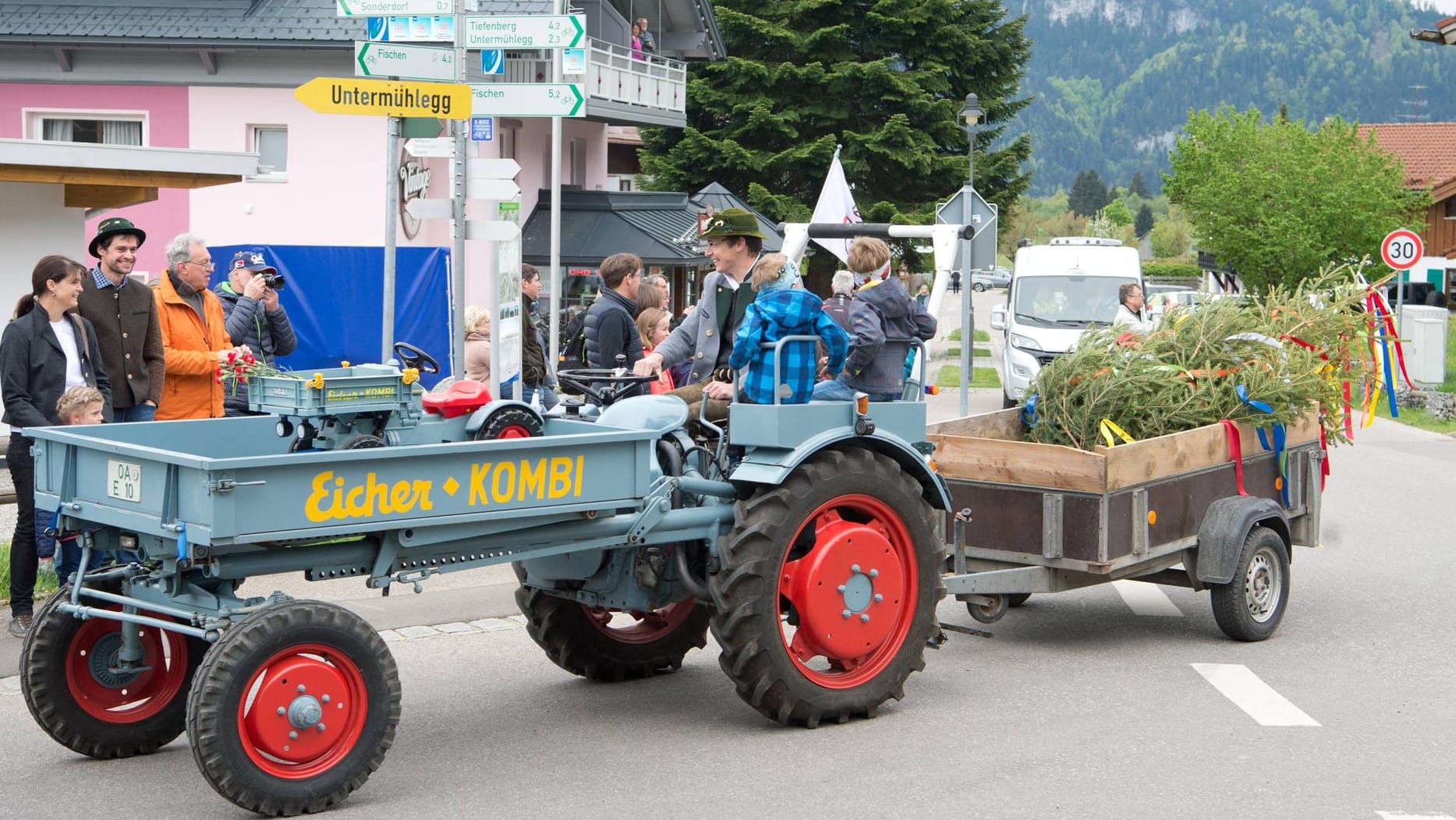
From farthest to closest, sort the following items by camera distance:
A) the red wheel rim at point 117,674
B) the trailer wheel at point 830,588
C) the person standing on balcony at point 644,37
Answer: the person standing on balcony at point 644,37, the trailer wheel at point 830,588, the red wheel rim at point 117,674

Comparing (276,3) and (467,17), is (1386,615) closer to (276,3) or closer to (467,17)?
(467,17)

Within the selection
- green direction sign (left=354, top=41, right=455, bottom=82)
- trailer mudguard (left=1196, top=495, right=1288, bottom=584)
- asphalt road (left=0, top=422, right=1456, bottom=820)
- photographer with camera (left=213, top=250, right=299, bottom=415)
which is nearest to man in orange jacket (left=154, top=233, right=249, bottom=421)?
photographer with camera (left=213, top=250, right=299, bottom=415)

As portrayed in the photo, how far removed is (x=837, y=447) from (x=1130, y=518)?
1800 mm

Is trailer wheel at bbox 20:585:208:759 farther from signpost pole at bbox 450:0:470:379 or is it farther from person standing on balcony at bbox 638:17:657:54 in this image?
person standing on balcony at bbox 638:17:657:54

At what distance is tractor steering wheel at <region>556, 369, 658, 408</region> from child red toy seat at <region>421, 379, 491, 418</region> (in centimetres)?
71

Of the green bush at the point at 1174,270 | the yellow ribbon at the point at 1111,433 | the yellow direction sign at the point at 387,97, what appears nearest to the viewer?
the yellow ribbon at the point at 1111,433

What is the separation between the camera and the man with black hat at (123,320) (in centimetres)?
824

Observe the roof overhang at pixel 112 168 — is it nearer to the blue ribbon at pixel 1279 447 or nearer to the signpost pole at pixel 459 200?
the signpost pole at pixel 459 200

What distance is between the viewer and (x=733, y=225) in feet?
26.2

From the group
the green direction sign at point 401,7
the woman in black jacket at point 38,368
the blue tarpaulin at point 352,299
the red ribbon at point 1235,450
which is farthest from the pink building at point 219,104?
the red ribbon at point 1235,450

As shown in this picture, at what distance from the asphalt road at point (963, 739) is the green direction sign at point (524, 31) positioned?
3.77 metres

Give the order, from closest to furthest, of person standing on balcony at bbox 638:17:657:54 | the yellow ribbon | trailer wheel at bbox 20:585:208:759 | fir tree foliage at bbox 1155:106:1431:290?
trailer wheel at bbox 20:585:208:759 < the yellow ribbon < person standing on balcony at bbox 638:17:657:54 < fir tree foliage at bbox 1155:106:1431:290

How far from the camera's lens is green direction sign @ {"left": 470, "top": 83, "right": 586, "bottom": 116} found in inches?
411

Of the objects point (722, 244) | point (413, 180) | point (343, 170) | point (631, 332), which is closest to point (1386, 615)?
point (722, 244)
